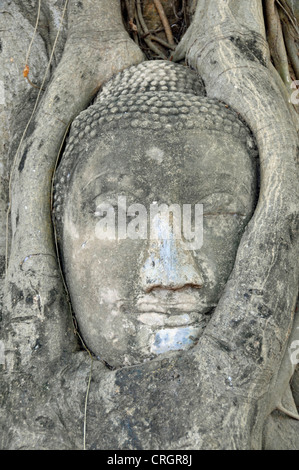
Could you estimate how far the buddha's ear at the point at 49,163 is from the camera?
216 centimetres

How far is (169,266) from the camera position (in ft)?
6.56

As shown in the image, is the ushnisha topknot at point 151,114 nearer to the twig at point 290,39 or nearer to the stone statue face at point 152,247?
the stone statue face at point 152,247

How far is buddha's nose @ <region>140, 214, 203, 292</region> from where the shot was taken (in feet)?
6.52

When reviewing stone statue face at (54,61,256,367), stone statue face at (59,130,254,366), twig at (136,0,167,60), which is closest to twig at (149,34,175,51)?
twig at (136,0,167,60)

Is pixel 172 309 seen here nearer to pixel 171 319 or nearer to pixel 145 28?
pixel 171 319

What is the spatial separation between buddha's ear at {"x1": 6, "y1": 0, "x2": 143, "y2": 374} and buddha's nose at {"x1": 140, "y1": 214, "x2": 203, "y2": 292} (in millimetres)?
441

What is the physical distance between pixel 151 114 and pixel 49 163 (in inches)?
20.9

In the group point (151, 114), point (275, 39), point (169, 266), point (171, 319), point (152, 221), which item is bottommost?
point (171, 319)

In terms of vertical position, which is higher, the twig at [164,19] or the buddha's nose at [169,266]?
the twig at [164,19]

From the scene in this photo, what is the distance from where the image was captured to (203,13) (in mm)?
2611

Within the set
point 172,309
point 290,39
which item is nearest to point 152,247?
point 172,309

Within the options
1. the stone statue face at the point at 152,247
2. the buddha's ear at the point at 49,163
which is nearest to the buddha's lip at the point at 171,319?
the stone statue face at the point at 152,247
